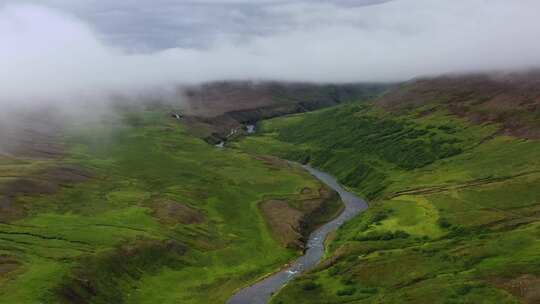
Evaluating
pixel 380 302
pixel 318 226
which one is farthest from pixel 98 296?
pixel 318 226

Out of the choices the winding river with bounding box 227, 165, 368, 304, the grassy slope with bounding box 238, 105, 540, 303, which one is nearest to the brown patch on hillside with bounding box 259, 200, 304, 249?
the winding river with bounding box 227, 165, 368, 304

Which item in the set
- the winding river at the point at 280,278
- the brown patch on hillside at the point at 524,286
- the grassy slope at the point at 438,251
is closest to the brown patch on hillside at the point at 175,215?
the winding river at the point at 280,278

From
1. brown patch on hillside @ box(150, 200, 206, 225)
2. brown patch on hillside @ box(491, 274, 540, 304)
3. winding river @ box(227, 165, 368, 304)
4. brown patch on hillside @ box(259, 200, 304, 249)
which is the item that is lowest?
winding river @ box(227, 165, 368, 304)

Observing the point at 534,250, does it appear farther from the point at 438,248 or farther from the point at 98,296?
the point at 98,296

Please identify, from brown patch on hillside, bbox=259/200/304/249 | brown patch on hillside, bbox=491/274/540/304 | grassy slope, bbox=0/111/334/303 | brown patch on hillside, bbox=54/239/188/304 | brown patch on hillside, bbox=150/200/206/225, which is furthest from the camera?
brown patch on hillside, bbox=150/200/206/225

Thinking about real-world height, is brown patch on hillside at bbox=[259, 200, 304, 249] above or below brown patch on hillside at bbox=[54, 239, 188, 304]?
below

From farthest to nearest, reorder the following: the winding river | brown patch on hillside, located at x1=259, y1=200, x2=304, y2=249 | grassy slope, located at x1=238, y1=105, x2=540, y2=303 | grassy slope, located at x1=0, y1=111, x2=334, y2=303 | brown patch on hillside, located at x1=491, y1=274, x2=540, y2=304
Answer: brown patch on hillside, located at x1=259, y1=200, x2=304, y2=249
the winding river
grassy slope, located at x1=0, y1=111, x2=334, y2=303
grassy slope, located at x1=238, y1=105, x2=540, y2=303
brown patch on hillside, located at x1=491, y1=274, x2=540, y2=304

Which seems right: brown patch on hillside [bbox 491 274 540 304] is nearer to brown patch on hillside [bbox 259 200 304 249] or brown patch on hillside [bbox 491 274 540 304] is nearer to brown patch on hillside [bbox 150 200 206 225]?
brown patch on hillside [bbox 259 200 304 249]
